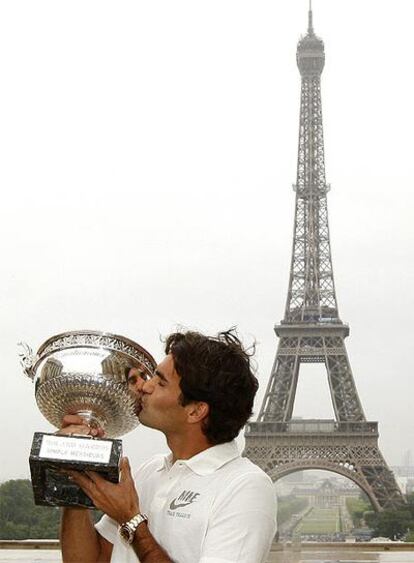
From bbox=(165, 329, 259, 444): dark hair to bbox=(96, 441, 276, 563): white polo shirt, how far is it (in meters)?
0.02

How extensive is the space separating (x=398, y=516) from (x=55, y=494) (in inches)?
282

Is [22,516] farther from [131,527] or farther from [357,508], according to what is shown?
[131,527]

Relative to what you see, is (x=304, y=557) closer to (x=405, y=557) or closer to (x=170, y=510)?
(x=405, y=557)

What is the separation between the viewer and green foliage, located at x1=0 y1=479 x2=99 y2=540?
542cm

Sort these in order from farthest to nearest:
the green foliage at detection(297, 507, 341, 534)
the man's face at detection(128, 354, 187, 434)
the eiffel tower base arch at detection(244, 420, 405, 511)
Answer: the eiffel tower base arch at detection(244, 420, 405, 511) < the green foliage at detection(297, 507, 341, 534) < the man's face at detection(128, 354, 187, 434)

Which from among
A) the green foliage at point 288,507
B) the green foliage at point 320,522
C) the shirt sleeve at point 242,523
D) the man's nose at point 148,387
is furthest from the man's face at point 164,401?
the green foliage at point 320,522

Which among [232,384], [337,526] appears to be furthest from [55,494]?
[337,526]

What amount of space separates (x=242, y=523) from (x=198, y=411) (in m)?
0.13

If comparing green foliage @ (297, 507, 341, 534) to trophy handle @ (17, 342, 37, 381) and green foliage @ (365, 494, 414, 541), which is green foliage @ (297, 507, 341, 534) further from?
trophy handle @ (17, 342, 37, 381)

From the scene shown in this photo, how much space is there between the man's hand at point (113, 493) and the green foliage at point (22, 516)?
4.74 m

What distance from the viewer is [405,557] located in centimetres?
412

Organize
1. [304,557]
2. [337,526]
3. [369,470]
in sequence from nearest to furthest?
[304,557] → [337,526] → [369,470]

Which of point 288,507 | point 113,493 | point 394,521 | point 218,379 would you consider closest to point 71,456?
point 113,493

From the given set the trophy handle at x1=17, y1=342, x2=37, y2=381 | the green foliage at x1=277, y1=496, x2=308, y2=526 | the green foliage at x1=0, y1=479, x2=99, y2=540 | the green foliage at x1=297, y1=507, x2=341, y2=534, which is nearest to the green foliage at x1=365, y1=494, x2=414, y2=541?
the green foliage at x1=297, y1=507, x2=341, y2=534
